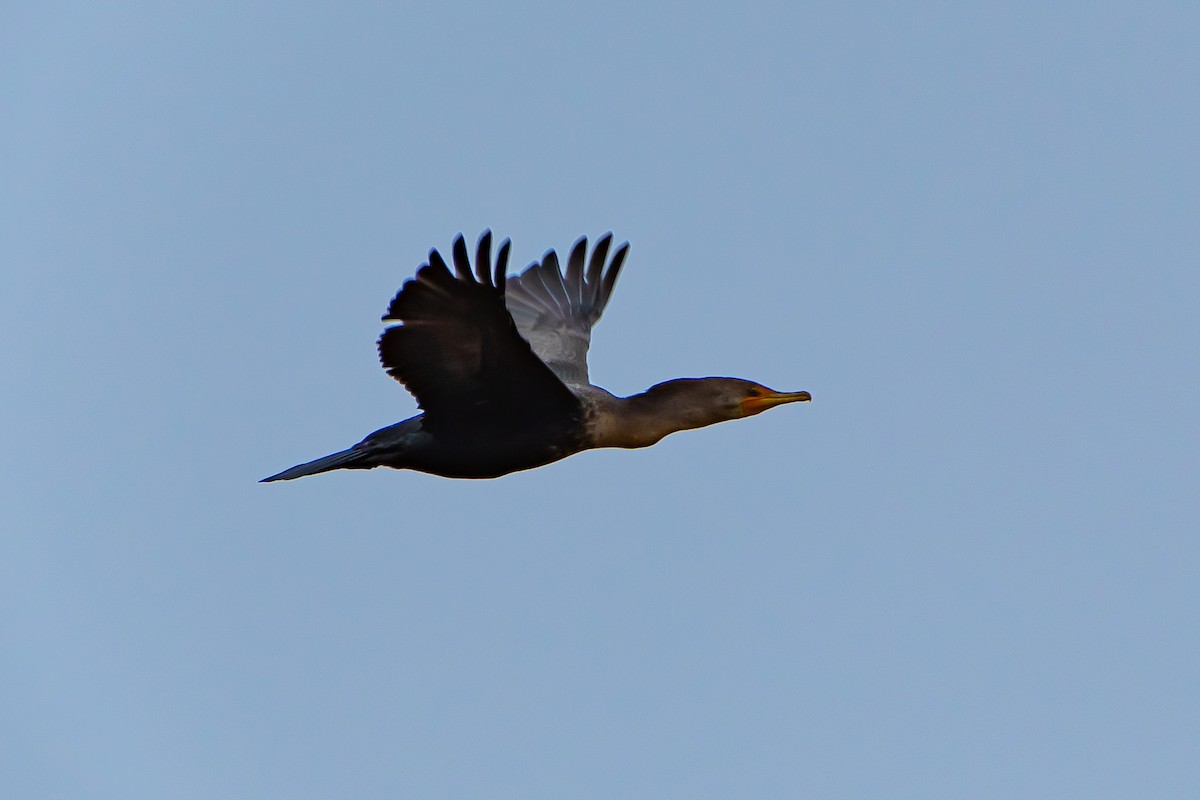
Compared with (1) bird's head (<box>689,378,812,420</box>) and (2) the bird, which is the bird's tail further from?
(1) bird's head (<box>689,378,812,420</box>)

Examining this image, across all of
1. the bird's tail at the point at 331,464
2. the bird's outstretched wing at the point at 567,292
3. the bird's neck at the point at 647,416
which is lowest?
the bird's tail at the point at 331,464

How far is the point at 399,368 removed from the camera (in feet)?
37.6

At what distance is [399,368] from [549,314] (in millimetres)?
3590

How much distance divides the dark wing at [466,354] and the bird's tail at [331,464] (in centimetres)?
56

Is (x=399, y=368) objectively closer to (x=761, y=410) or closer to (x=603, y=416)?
(x=603, y=416)

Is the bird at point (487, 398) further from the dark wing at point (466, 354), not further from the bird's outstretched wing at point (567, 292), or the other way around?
the bird's outstretched wing at point (567, 292)

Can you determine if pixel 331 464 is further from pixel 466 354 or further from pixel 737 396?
pixel 737 396

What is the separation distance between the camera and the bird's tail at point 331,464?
465 inches

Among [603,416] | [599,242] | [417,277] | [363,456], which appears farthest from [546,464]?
[599,242]

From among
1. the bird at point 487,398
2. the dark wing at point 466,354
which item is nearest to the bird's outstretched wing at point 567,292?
the bird at point 487,398

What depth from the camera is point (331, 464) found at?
11.9 meters

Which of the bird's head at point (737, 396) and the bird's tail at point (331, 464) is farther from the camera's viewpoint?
the bird's head at point (737, 396)

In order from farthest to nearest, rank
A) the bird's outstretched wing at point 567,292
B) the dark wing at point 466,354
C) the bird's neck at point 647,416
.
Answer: the bird's outstretched wing at point 567,292 → the bird's neck at point 647,416 → the dark wing at point 466,354

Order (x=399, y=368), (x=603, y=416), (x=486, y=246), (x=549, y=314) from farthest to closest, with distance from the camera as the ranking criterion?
(x=549, y=314) → (x=603, y=416) → (x=399, y=368) → (x=486, y=246)
